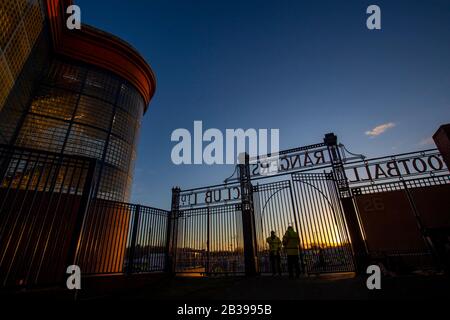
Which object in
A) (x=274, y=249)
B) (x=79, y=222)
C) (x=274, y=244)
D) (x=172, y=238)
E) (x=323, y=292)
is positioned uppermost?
(x=172, y=238)

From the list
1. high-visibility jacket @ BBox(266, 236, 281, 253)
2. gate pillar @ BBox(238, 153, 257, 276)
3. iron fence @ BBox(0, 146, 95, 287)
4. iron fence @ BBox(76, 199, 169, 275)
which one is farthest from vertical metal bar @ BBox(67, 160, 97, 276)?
high-visibility jacket @ BBox(266, 236, 281, 253)

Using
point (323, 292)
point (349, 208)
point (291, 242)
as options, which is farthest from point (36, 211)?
point (349, 208)

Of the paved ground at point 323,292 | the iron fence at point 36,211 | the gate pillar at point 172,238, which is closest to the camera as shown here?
the iron fence at point 36,211

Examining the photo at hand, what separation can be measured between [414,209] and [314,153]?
13.0ft

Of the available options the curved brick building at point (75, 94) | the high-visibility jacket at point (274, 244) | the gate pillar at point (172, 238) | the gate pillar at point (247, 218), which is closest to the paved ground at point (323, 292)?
the high-visibility jacket at point (274, 244)

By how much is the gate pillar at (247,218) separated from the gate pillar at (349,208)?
3.61 metres

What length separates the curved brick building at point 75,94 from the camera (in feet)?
21.0

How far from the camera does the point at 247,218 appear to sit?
29.9 feet

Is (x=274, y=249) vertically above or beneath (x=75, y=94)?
beneath

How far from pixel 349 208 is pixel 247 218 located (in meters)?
4.00

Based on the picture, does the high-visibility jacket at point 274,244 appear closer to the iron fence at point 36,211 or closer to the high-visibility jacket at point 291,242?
the high-visibility jacket at point 291,242

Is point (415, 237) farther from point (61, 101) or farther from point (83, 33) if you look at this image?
point (83, 33)

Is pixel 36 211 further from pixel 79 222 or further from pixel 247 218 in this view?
pixel 247 218
